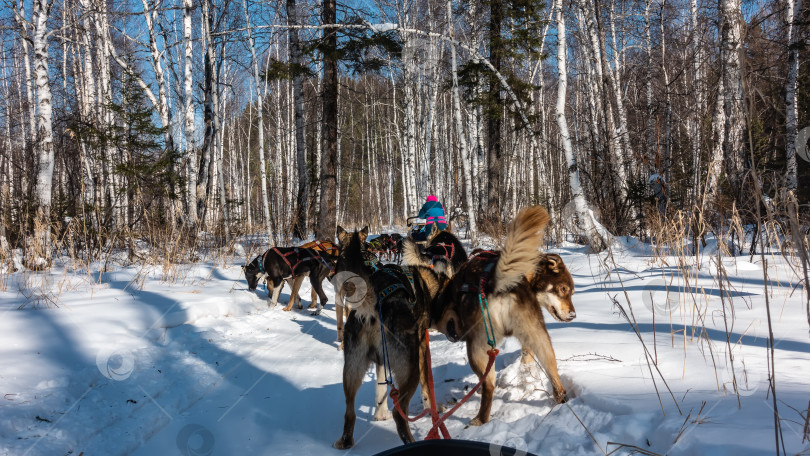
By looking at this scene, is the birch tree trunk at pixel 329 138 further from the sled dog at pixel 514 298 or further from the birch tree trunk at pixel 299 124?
the sled dog at pixel 514 298

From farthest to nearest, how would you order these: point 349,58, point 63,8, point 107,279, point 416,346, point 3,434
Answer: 1. point 63,8
2. point 349,58
3. point 107,279
4. point 416,346
5. point 3,434

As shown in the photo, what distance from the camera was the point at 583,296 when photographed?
5500mm

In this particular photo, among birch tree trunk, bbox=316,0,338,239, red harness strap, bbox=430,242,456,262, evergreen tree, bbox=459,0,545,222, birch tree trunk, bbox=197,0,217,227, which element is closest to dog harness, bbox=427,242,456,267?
red harness strap, bbox=430,242,456,262

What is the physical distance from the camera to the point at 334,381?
415 cm

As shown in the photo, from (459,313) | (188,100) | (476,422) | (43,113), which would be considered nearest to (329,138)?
(188,100)

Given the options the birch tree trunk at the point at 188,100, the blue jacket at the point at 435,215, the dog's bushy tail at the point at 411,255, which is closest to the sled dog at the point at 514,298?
the dog's bushy tail at the point at 411,255

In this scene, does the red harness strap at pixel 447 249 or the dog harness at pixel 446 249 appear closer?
the dog harness at pixel 446 249

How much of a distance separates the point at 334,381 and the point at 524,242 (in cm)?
254

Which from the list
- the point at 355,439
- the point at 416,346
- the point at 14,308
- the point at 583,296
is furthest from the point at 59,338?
the point at 583,296

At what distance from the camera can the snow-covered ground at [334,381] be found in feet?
7.01

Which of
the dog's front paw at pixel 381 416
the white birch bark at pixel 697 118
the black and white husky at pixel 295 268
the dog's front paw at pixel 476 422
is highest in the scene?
the white birch bark at pixel 697 118

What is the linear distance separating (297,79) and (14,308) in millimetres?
9714

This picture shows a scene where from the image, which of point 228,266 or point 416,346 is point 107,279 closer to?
point 228,266

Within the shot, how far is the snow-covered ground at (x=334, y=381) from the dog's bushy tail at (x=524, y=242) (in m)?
0.68
